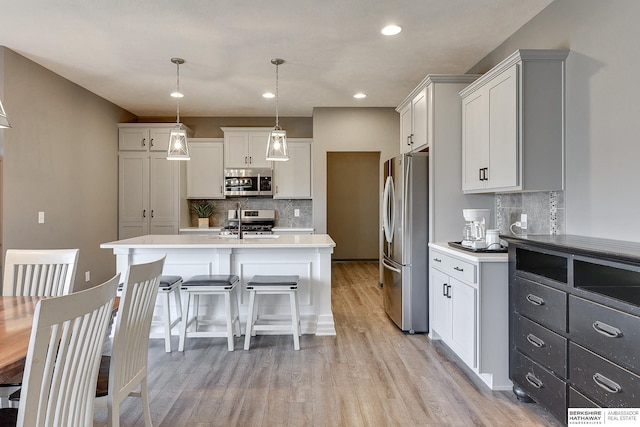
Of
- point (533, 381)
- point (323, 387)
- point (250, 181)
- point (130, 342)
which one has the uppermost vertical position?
point (250, 181)

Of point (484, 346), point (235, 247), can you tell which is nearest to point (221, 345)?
point (235, 247)

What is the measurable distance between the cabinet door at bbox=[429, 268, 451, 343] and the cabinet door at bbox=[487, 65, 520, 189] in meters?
0.90

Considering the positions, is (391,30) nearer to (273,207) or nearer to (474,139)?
(474,139)

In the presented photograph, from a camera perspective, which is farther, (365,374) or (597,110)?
(365,374)

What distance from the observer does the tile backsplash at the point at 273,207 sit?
20.7 ft

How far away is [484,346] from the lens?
2.55 metres

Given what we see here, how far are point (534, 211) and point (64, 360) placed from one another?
10.1 feet

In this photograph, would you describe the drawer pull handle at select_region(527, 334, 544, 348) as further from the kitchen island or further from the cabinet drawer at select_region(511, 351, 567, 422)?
the kitchen island

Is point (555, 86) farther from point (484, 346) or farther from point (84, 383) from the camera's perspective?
point (84, 383)

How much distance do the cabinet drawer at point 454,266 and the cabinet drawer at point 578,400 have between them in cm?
86

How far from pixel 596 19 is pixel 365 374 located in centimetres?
276

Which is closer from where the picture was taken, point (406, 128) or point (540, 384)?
point (540, 384)

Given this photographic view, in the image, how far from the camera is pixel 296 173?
5992 millimetres

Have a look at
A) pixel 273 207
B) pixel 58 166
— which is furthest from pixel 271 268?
pixel 273 207
